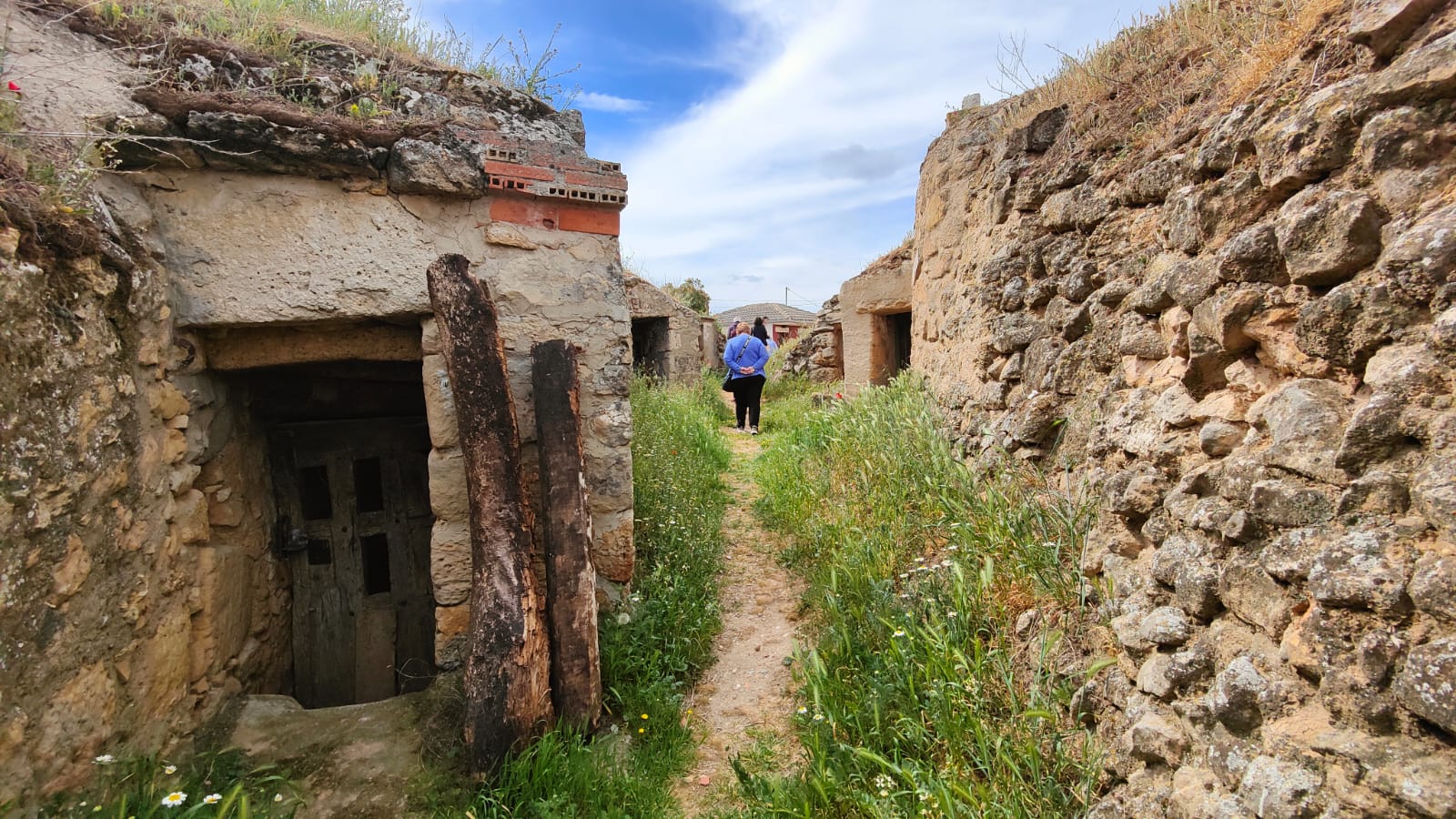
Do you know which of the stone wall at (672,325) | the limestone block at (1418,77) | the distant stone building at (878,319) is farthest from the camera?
the stone wall at (672,325)

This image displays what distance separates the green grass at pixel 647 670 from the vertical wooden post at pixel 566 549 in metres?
0.18

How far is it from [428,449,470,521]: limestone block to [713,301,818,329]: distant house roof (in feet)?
64.5

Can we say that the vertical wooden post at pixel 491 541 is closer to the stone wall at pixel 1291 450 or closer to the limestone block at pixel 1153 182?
the stone wall at pixel 1291 450

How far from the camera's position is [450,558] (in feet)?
9.65

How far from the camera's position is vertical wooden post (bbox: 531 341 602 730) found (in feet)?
8.72

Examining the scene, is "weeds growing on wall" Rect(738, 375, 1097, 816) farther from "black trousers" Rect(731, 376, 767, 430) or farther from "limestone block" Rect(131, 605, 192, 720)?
"black trousers" Rect(731, 376, 767, 430)

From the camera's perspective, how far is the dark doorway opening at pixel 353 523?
3695 millimetres

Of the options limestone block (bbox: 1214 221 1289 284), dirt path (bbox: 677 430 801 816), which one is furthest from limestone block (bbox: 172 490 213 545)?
limestone block (bbox: 1214 221 1289 284)

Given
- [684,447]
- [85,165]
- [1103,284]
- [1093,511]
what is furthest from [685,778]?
[684,447]

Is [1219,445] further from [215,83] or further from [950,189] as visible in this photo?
[215,83]

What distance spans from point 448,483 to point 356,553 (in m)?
1.51

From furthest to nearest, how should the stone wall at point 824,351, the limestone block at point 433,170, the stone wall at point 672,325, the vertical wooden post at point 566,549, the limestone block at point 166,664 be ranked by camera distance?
the stone wall at point 824,351 → the stone wall at point 672,325 → the limestone block at point 433,170 → the vertical wooden post at point 566,549 → the limestone block at point 166,664

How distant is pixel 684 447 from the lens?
234 inches

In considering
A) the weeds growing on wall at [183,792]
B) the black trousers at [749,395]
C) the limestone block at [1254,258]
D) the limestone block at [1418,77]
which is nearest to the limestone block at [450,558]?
the weeds growing on wall at [183,792]
